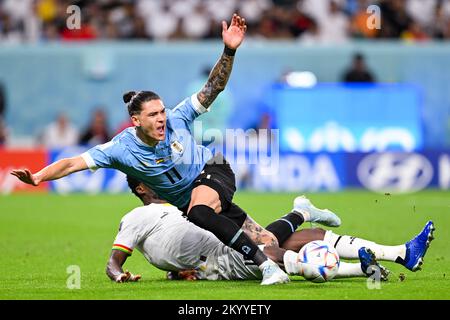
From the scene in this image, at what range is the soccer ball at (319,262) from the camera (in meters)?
A: 9.27

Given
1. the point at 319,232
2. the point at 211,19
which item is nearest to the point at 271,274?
the point at 319,232

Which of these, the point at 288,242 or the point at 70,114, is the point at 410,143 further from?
the point at 288,242

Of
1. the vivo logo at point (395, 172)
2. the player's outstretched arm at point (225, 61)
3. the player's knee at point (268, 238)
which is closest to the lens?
the player's knee at point (268, 238)

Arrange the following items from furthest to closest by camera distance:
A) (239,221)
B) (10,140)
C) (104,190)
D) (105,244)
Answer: (10,140), (104,190), (105,244), (239,221)

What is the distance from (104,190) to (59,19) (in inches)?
191

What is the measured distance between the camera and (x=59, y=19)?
83.7 ft

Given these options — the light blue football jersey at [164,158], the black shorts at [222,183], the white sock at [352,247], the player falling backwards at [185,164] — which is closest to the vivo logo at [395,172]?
the player falling backwards at [185,164]

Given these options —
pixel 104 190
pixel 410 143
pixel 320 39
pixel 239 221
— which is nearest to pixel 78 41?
pixel 104 190

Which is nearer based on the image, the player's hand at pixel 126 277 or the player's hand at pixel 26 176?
the player's hand at pixel 26 176

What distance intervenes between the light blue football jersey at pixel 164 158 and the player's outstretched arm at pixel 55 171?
0.40 ft

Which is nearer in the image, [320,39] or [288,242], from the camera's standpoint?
[288,242]

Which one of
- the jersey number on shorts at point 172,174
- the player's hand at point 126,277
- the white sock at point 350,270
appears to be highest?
the jersey number on shorts at point 172,174

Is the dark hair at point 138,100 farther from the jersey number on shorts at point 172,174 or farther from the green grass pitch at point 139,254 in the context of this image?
the green grass pitch at point 139,254

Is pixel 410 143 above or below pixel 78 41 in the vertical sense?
below
